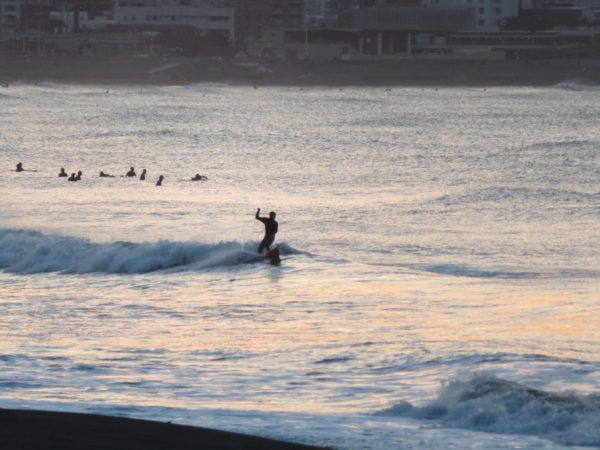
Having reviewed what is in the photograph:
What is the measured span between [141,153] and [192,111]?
133ft

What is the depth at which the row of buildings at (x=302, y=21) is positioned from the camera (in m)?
172

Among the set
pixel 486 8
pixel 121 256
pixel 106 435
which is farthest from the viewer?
pixel 486 8

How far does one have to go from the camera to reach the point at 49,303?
22.2 metres

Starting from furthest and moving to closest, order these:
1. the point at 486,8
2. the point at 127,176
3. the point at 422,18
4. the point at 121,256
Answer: the point at 486,8
the point at 422,18
the point at 127,176
the point at 121,256

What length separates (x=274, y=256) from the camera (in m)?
26.5

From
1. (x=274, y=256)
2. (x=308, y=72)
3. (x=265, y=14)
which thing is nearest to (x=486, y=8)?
(x=265, y=14)

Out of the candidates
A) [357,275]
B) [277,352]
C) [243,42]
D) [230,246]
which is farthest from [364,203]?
[243,42]

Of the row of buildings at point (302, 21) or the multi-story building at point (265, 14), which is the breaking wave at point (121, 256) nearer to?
the row of buildings at point (302, 21)

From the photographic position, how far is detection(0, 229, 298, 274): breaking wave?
1049 inches

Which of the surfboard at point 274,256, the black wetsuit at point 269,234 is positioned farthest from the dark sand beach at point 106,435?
the black wetsuit at point 269,234

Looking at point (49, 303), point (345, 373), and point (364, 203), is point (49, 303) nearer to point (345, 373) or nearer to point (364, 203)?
point (345, 373)

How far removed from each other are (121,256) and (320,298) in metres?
6.20

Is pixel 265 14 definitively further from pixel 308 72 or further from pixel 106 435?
pixel 106 435

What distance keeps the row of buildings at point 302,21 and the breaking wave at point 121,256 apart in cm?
14077
